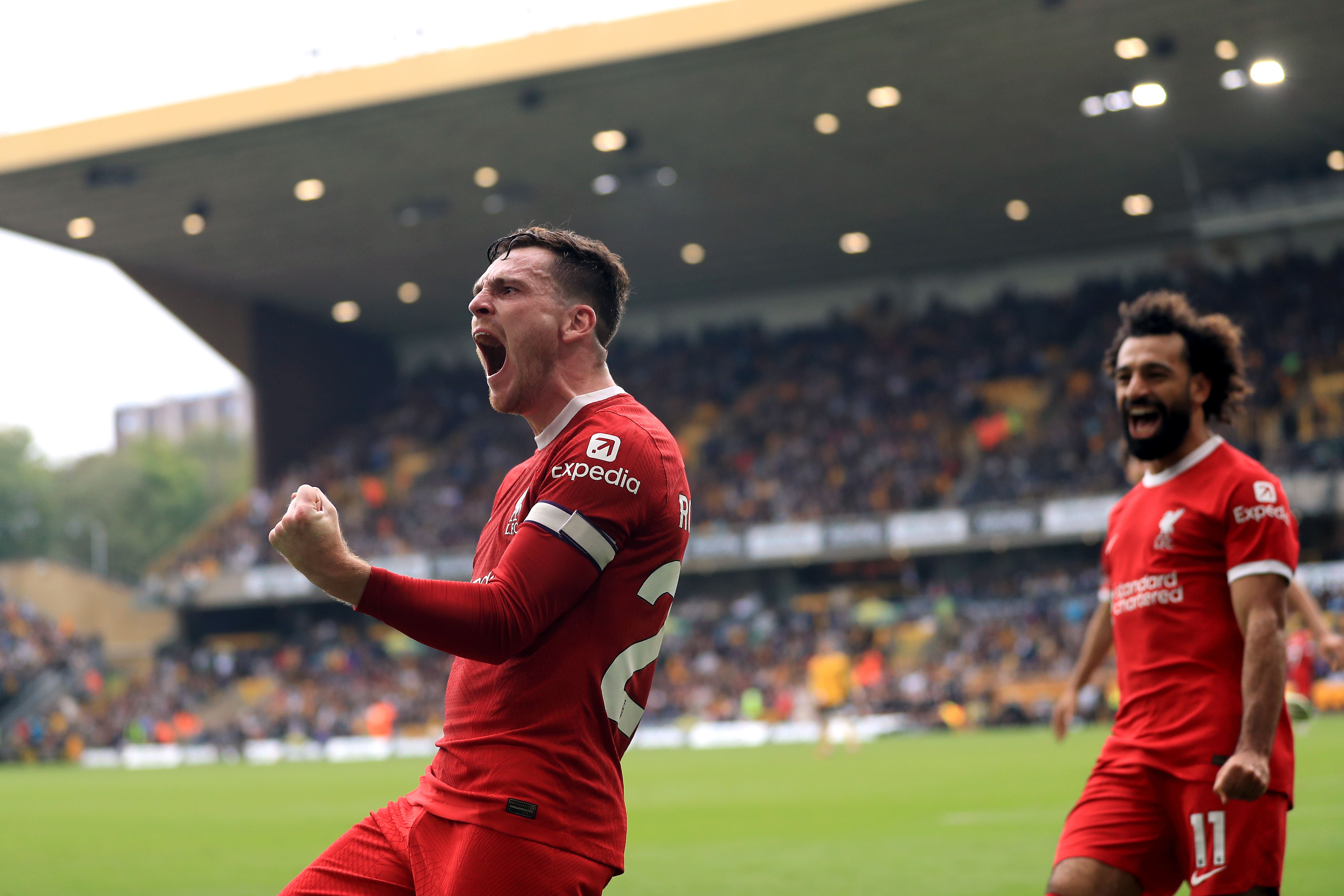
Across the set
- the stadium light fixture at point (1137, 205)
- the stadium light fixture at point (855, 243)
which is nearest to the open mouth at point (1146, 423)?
the stadium light fixture at point (1137, 205)

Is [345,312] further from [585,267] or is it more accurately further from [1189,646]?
[585,267]

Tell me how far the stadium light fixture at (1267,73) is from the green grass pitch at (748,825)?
1197 cm

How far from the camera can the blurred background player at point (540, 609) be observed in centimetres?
264

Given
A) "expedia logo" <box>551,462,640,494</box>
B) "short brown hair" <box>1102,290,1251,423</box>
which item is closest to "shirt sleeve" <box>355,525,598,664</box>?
"expedia logo" <box>551,462,640,494</box>

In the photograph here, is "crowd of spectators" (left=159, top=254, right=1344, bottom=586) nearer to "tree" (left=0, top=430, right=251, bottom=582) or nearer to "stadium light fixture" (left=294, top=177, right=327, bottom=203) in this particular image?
"stadium light fixture" (left=294, top=177, right=327, bottom=203)

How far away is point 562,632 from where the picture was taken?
9.27 ft

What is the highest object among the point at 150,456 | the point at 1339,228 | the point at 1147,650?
the point at 150,456

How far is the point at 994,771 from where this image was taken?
1728cm

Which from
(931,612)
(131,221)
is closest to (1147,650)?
(931,612)

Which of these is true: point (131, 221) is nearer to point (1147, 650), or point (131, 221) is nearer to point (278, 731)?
point (278, 731)

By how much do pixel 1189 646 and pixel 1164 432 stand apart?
65cm

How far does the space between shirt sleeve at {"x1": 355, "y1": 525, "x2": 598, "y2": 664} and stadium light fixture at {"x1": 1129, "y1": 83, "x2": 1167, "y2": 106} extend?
88.8ft

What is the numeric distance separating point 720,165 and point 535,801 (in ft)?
96.7

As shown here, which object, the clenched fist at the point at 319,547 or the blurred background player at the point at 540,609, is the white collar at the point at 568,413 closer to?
the blurred background player at the point at 540,609
